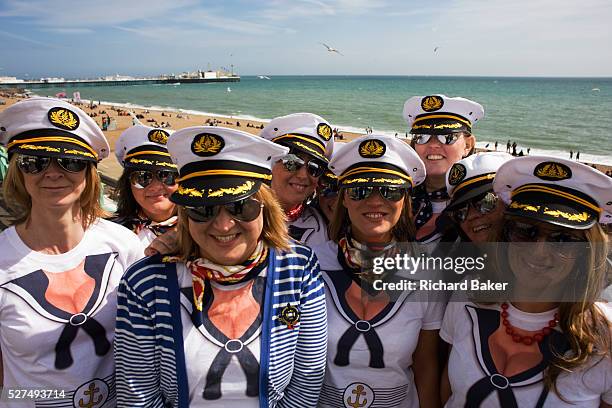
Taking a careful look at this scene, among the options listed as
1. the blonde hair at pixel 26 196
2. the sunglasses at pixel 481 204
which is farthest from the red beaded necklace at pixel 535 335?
the blonde hair at pixel 26 196

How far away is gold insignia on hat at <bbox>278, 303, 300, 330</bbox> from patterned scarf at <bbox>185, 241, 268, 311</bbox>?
0.88 feet

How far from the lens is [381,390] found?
2.59m

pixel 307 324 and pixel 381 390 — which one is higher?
pixel 307 324

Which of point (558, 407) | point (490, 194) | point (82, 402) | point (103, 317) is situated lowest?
point (82, 402)

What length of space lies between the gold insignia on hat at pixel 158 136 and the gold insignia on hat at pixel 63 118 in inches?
47.8

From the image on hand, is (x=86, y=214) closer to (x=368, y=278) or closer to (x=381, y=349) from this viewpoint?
(x=368, y=278)

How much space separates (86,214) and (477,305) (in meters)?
2.68

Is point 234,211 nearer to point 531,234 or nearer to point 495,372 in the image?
point 531,234

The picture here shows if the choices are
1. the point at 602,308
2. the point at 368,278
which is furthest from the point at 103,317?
the point at 602,308

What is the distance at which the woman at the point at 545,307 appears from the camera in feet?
6.84

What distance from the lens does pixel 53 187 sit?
2.51 metres

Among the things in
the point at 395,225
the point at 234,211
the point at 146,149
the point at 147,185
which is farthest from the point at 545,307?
the point at 146,149

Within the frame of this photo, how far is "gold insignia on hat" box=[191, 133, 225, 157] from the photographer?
6.77 feet

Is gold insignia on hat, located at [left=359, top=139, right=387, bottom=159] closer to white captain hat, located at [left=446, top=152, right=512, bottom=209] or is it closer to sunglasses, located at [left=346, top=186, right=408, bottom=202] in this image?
sunglasses, located at [left=346, top=186, right=408, bottom=202]
